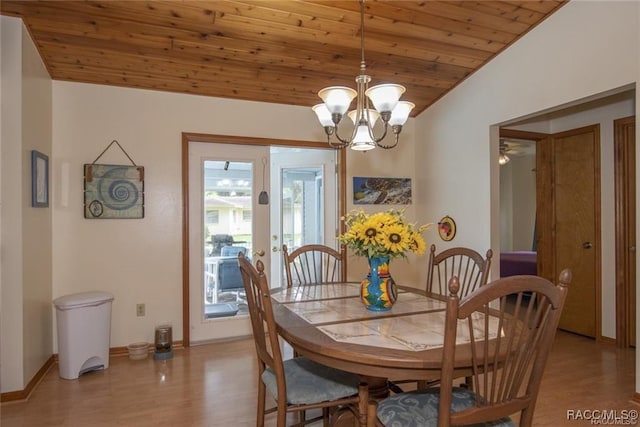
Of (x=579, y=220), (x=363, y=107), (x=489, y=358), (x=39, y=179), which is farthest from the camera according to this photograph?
(x=579, y=220)

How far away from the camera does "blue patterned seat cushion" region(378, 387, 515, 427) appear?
1.42 m

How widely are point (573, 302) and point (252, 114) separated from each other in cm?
375

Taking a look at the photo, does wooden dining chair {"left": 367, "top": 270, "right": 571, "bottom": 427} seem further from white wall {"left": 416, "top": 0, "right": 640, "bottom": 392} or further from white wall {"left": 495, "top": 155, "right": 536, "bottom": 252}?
white wall {"left": 495, "top": 155, "right": 536, "bottom": 252}

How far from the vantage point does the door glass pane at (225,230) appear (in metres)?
3.63

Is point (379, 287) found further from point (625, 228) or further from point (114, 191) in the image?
point (625, 228)

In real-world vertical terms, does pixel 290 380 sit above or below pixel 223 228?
below

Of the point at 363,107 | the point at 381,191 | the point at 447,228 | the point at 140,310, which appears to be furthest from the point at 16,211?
the point at 447,228

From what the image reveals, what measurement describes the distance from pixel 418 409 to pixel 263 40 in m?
2.62

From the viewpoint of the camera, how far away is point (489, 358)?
1.37 m

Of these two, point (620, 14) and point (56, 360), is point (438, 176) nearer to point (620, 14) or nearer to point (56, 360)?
point (620, 14)

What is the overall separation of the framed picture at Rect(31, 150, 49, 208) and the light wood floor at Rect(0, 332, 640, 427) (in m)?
1.30

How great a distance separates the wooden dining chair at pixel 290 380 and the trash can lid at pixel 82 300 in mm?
1656

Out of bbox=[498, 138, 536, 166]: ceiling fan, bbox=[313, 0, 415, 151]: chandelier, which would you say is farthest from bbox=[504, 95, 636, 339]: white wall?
bbox=[313, 0, 415, 151]: chandelier

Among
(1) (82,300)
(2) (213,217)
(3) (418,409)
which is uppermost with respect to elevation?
(2) (213,217)
